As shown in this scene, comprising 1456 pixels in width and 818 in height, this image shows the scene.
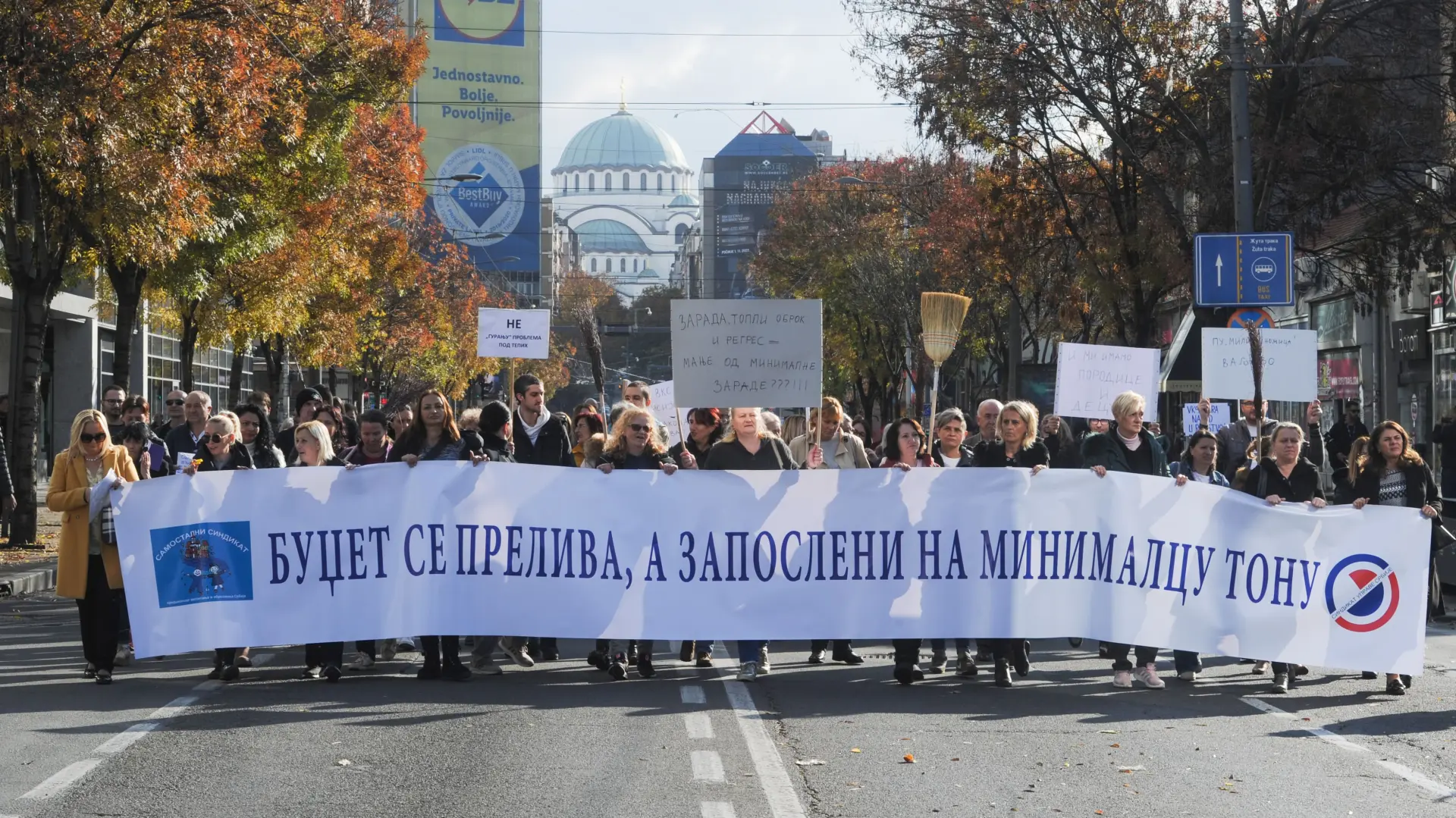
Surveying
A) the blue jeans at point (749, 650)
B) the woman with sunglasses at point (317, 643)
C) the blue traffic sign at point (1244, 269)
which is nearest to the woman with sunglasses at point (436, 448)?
the woman with sunglasses at point (317, 643)

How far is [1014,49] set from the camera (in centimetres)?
2473

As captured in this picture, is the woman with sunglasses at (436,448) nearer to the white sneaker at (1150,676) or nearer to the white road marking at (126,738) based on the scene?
the white road marking at (126,738)

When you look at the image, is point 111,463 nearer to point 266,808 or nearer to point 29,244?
point 266,808

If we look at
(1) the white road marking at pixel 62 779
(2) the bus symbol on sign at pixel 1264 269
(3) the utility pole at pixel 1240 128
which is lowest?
(1) the white road marking at pixel 62 779

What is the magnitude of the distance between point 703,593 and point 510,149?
101m

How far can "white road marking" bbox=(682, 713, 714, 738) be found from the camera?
28.0 feet

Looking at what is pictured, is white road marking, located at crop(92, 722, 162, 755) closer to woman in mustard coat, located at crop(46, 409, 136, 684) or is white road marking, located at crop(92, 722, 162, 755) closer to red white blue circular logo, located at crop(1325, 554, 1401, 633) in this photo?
woman in mustard coat, located at crop(46, 409, 136, 684)

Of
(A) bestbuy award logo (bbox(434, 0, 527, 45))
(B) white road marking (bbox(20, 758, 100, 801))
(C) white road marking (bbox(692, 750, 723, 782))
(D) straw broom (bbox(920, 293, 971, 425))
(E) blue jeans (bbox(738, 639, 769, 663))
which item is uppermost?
(A) bestbuy award logo (bbox(434, 0, 527, 45))

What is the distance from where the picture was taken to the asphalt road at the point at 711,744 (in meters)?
7.01

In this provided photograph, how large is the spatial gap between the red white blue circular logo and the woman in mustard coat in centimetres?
716

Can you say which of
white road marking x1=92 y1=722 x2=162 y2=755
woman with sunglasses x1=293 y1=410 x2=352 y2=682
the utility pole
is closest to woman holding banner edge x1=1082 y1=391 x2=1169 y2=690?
woman with sunglasses x1=293 y1=410 x2=352 y2=682

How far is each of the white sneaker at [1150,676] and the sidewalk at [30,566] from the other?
29.8 feet

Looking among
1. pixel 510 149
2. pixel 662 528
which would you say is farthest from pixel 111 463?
pixel 510 149

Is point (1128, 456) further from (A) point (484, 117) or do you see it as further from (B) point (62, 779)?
(A) point (484, 117)
